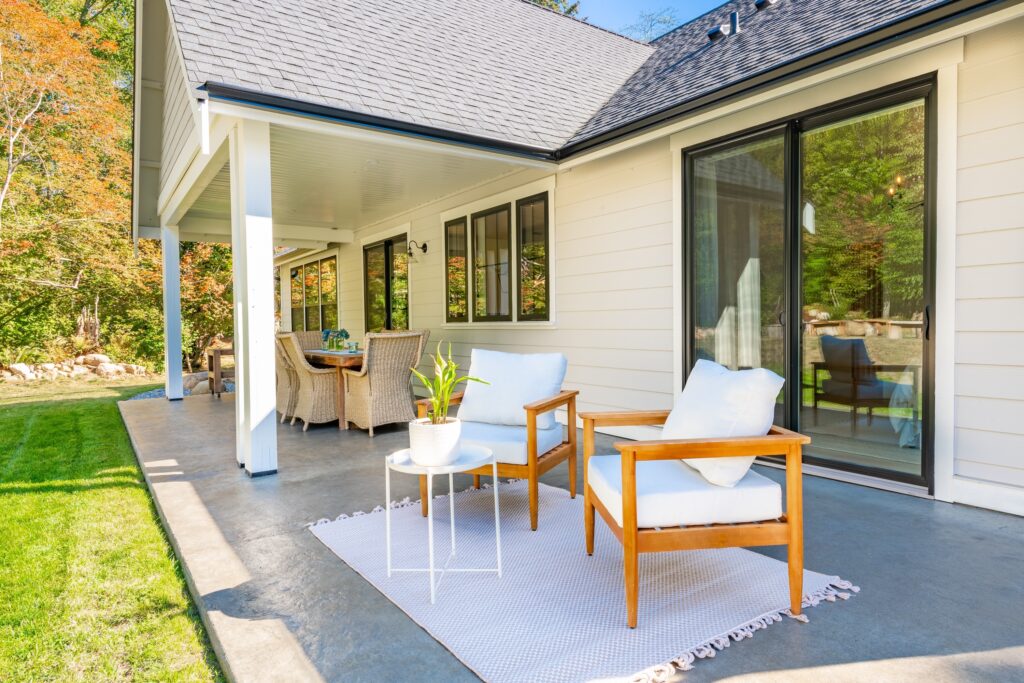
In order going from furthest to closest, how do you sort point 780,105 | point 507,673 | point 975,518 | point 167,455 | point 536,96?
point 536,96
point 167,455
point 780,105
point 975,518
point 507,673

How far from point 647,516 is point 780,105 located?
11.0 ft

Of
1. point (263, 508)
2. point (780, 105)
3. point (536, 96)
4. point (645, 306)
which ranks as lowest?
point (263, 508)

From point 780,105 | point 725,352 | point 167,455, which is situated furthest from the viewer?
point 167,455

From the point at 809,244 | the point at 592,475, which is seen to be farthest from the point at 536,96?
the point at 592,475

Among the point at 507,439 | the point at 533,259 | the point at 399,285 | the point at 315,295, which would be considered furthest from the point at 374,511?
the point at 315,295

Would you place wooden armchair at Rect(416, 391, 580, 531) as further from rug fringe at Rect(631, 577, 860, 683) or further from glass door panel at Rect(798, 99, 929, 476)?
glass door panel at Rect(798, 99, 929, 476)

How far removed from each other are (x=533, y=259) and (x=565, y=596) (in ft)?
15.0

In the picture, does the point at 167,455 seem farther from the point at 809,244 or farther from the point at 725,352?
the point at 809,244

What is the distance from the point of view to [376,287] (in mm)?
9852

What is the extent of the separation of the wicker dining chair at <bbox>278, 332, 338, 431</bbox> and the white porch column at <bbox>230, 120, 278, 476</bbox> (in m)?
1.49

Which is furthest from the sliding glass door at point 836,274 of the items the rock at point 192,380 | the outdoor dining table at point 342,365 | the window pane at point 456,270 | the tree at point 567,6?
the tree at point 567,6

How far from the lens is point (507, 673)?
1864 millimetres

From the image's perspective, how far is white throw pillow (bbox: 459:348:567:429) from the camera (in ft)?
12.0

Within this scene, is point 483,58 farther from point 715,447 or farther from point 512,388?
point 715,447
